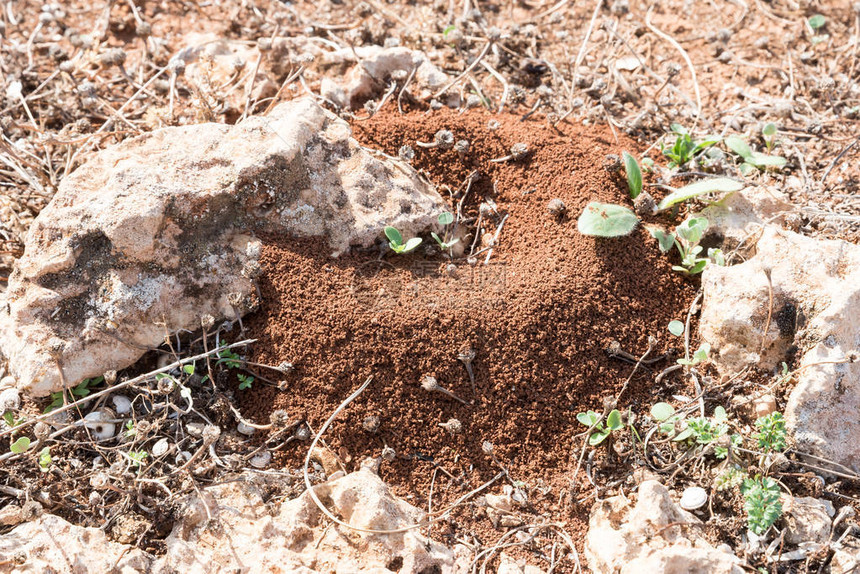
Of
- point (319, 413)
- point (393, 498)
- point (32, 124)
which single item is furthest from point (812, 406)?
point (32, 124)

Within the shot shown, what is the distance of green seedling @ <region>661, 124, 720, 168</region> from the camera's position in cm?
352

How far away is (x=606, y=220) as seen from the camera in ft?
9.97

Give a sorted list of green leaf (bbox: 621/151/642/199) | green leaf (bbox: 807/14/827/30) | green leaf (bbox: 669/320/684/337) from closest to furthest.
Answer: green leaf (bbox: 669/320/684/337)
green leaf (bbox: 621/151/642/199)
green leaf (bbox: 807/14/827/30)

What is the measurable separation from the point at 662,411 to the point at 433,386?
0.91m

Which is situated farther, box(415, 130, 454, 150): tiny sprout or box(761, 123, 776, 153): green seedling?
box(761, 123, 776, 153): green seedling

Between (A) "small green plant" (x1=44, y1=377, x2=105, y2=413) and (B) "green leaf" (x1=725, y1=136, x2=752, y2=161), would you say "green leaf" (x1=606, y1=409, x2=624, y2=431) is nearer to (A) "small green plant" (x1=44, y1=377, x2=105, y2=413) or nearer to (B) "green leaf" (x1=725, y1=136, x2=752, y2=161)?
(B) "green leaf" (x1=725, y1=136, x2=752, y2=161)

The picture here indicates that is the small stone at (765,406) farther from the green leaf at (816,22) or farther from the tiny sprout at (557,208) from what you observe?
the green leaf at (816,22)

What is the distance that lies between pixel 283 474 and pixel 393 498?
43 centimetres

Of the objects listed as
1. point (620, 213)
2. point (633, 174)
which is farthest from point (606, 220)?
point (633, 174)

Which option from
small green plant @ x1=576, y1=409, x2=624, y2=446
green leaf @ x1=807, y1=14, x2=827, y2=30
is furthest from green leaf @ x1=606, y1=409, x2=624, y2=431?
green leaf @ x1=807, y1=14, x2=827, y2=30

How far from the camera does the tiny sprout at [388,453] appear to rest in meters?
2.79

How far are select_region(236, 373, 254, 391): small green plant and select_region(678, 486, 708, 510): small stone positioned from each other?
1730mm

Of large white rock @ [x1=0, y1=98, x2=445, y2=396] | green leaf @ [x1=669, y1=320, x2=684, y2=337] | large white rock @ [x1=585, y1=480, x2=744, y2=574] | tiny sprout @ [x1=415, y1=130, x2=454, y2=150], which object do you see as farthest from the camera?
tiny sprout @ [x1=415, y1=130, x2=454, y2=150]

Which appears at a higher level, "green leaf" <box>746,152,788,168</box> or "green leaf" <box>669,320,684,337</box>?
"green leaf" <box>746,152,788,168</box>
